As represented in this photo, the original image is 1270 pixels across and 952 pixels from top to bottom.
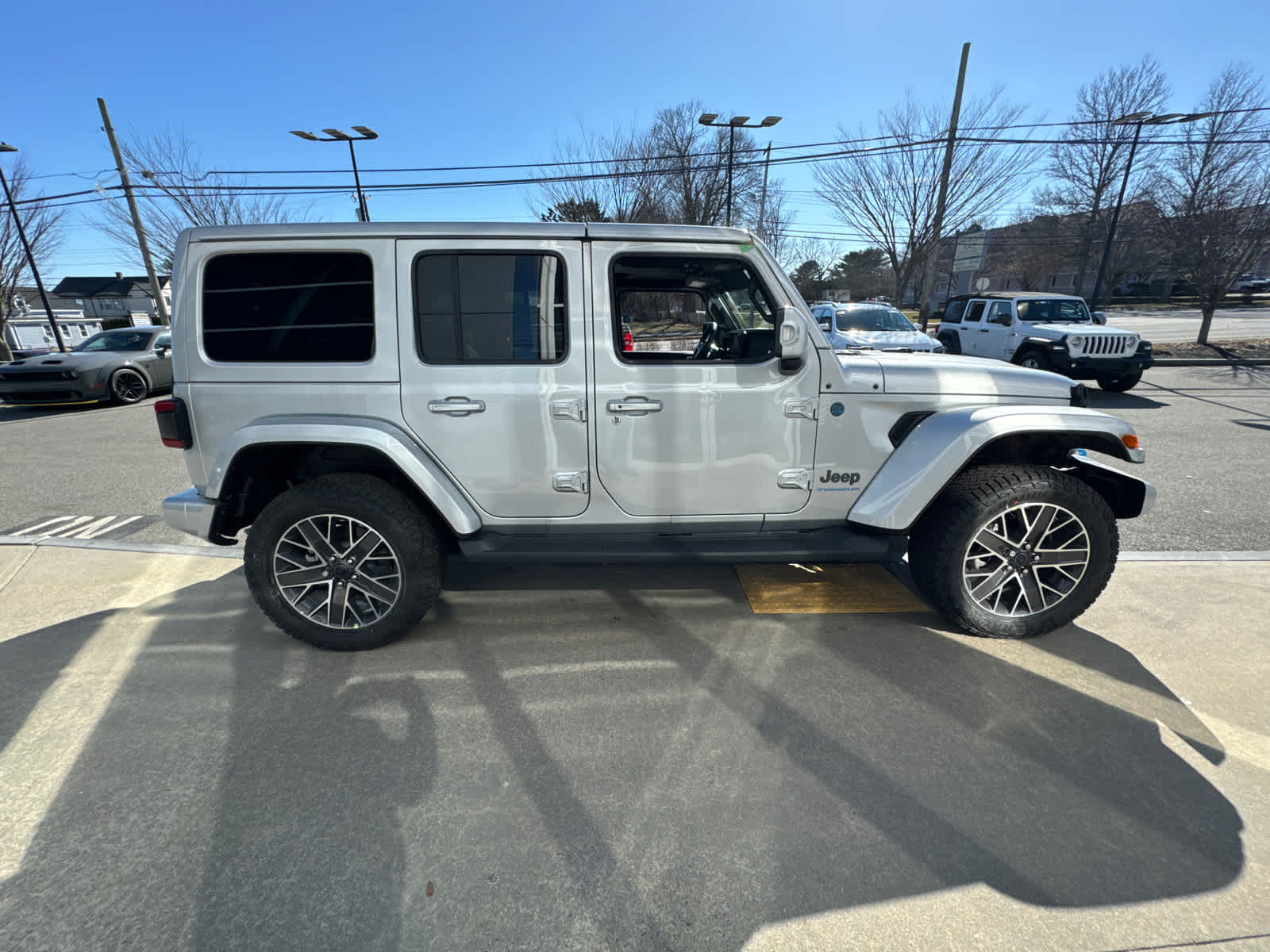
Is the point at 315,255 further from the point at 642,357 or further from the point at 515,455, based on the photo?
the point at 642,357

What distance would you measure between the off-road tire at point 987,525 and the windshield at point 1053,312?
1086 cm

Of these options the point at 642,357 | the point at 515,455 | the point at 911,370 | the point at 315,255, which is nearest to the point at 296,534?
the point at 515,455

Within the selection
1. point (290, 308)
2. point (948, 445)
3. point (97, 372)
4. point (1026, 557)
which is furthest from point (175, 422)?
point (97, 372)

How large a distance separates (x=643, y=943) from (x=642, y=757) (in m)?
0.67

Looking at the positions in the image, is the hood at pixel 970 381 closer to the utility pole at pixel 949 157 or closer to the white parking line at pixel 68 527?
the white parking line at pixel 68 527

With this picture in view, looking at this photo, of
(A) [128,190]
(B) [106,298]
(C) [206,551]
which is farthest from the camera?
(B) [106,298]

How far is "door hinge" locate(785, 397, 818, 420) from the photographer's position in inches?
111

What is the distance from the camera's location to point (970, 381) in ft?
9.72

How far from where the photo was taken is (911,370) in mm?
2955

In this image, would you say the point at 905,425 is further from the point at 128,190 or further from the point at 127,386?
the point at 128,190

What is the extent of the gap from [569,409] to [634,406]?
0.31m

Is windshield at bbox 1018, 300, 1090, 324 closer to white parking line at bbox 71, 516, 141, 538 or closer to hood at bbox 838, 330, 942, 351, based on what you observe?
hood at bbox 838, 330, 942, 351

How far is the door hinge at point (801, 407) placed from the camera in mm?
2828

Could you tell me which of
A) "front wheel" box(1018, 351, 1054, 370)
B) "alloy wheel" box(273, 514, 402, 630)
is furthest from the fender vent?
"front wheel" box(1018, 351, 1054, 370)
